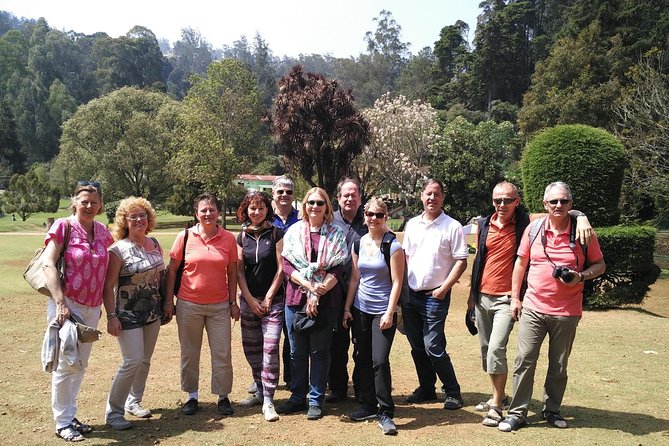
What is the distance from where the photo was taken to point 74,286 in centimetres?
426

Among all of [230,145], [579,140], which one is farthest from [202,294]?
[230,145]

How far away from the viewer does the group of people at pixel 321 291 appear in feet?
14.4

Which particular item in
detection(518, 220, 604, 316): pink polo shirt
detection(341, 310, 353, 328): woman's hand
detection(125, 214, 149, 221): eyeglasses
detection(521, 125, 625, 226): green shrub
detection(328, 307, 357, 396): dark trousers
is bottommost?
detection(328, 307, 357, 396): dark trousers

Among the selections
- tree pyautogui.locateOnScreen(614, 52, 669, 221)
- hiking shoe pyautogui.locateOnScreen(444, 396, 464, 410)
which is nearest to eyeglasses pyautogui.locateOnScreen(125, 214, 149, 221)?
hiking shoe pyautogui.locateOnScreen(444, 396, 464, 410)

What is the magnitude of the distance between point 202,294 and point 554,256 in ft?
9.59

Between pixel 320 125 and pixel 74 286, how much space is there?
22.1 m

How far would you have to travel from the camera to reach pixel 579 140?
10.2 m

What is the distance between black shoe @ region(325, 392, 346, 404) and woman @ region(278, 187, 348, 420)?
0.43 m

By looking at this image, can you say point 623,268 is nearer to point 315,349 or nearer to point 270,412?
point 315,349

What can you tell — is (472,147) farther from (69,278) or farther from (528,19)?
(528,19)

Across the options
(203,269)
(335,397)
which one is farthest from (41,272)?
(335,397)

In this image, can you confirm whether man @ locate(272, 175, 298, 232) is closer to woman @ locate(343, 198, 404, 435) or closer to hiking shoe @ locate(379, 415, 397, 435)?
woman @ locate(343, 198, 404, 435)

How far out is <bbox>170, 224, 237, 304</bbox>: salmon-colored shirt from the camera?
15.5ft

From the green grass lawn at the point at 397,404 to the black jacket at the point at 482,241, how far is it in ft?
3.70
